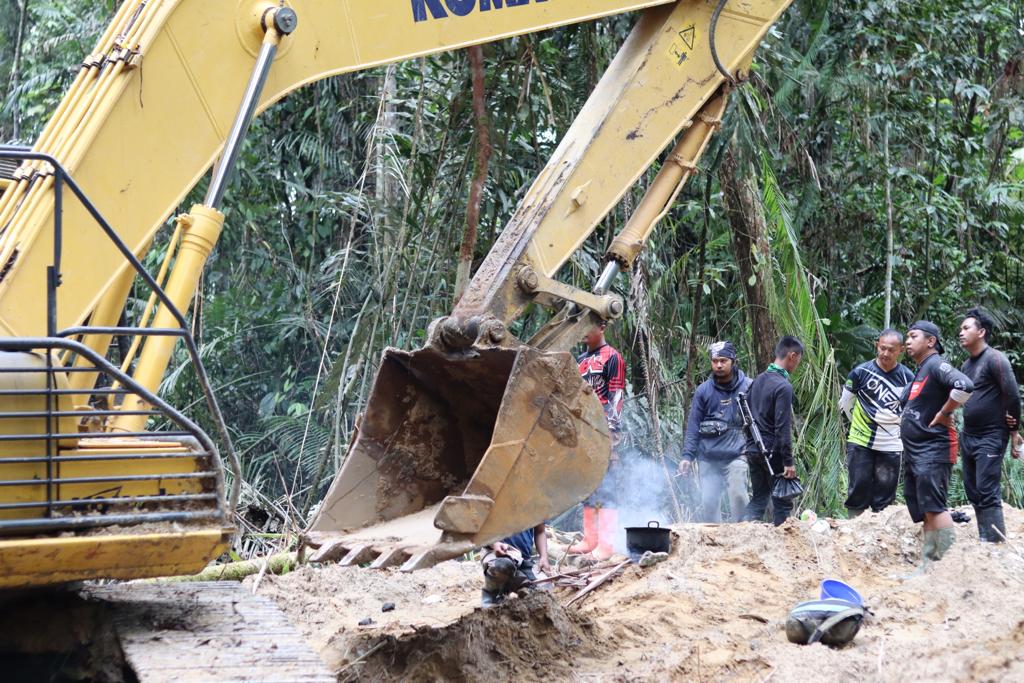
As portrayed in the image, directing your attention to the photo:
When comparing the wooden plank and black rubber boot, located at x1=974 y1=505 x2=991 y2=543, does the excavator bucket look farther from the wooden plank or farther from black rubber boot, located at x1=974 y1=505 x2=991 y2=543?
black rubber boot, located at x1=974 y1=505 x2=991 y2=543

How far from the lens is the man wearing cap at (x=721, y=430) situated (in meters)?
8.93

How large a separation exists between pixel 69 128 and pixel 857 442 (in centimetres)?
637

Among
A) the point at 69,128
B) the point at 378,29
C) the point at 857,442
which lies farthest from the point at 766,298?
the point at 69,128

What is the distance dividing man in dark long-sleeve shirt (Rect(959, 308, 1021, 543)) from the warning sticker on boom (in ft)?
9.69

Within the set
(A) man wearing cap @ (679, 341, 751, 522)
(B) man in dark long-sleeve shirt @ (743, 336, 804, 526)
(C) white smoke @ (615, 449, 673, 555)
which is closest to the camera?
(B) man in dark long-sleeve shirt @ (743, 336, 804, 526)

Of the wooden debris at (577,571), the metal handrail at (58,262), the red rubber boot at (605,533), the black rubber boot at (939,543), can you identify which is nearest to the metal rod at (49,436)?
the metal handrail at (58,262)

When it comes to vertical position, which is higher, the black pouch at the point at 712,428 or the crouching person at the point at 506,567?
the crouching person at the point at 506,567

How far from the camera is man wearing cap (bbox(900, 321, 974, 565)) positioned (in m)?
7.28

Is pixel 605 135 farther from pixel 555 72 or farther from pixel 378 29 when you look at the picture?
pixel 555 72

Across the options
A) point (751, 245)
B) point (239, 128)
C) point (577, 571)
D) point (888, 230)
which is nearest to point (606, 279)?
point (239, 128)

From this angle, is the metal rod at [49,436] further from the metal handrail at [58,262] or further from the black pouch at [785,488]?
the black pouch at [785,488]

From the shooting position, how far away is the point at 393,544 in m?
4.82

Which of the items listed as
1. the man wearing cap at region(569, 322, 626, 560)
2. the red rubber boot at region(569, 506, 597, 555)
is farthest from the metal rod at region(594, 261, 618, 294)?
the red rubber boot at region(569, 506, 597, 555)

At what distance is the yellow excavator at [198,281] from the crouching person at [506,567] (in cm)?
85
